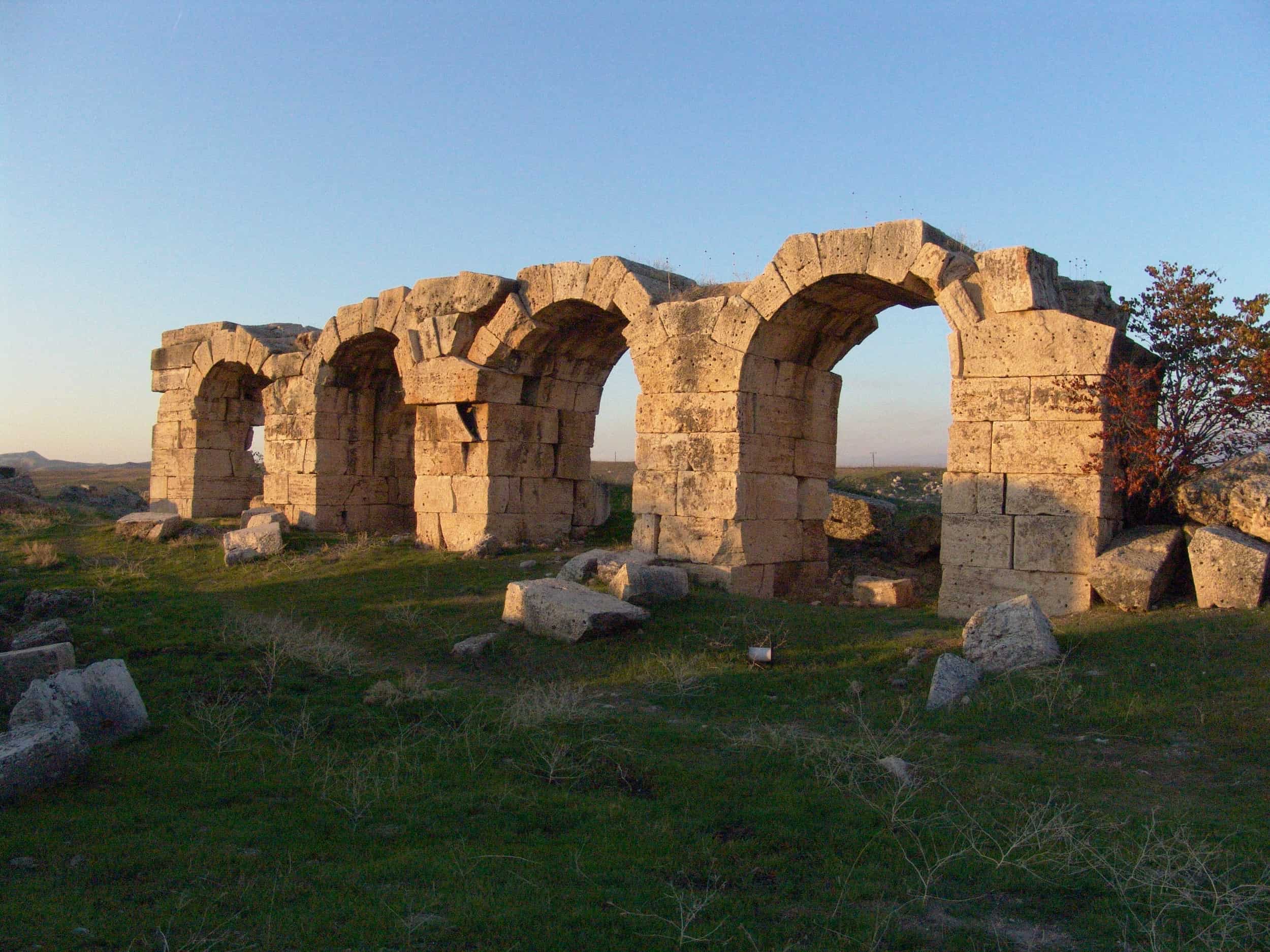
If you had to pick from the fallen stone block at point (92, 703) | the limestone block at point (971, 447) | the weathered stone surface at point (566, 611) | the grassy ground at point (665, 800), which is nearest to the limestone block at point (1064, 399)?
the limestone block at point (971, 447)

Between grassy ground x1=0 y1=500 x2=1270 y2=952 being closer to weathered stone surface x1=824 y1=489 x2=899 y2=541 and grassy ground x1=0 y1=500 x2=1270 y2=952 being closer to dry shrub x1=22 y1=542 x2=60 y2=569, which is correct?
dry shrub x1=22 y1=542 x2=60 y2=569

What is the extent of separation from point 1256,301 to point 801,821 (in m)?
7.47

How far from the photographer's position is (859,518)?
14969 mm

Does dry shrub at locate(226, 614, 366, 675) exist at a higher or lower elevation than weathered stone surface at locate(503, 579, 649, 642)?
lower

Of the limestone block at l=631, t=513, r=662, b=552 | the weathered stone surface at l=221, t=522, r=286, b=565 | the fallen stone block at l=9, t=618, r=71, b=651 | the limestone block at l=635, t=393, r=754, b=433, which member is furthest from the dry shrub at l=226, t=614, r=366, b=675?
the limestone block at l=635, t=393, r=754, b=433

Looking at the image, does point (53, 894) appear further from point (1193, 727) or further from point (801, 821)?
point (1193, 727)

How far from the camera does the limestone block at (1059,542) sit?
9078 mm

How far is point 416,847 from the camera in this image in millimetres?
4512

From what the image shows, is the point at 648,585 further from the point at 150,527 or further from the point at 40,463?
the point at 40,463

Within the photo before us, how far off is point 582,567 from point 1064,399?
5213 mm

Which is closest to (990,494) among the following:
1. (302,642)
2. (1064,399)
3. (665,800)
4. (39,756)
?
(1064,399)

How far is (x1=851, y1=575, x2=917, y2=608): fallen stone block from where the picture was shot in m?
11.3

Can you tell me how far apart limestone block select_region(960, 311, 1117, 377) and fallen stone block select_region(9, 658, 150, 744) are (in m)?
7.71

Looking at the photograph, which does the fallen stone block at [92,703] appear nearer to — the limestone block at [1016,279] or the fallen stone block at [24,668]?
the fallen stone block at [24,668]
